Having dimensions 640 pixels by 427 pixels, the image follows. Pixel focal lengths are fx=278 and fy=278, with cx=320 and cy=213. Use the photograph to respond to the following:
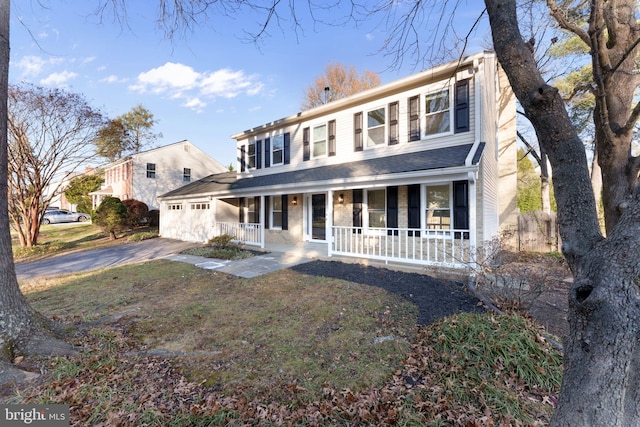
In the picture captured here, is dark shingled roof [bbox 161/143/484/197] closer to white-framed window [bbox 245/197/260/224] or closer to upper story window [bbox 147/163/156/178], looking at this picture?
white-framed window [bbox 245/197/260/224]

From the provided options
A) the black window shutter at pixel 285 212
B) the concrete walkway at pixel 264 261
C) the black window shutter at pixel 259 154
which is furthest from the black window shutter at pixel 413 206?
the black window shutter at pixel 259 154

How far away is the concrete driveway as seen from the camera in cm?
894

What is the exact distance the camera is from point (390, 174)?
7.62 m

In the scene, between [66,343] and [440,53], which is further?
[440,53]

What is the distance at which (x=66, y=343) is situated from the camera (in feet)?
10.6

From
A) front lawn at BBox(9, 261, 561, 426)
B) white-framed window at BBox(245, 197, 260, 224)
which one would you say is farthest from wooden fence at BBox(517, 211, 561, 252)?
white-framed window at BBox(245, 197, 260, 224)

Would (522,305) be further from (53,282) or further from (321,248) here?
(53,282)

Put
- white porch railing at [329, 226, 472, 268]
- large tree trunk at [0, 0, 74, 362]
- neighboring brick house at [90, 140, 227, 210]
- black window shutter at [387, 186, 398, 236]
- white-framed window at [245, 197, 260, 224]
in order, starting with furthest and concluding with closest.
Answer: neighboring brick house at [90, 140, 227, 210] < white-framed window at [245, 197, 260, 224] < black window shutter at [387, 186, 398, 236] < white porch railing at [329, 226, 472, 268] < large tree trunk at [0, 0, 74, 362]

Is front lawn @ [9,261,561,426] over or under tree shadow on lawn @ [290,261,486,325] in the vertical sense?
under

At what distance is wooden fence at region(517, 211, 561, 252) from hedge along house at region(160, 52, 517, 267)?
545 mm

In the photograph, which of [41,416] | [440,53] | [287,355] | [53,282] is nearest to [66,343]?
[41,416]

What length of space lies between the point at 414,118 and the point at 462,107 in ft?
4.86

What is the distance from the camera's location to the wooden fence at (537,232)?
11141mm

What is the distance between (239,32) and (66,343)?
14.7 ft
